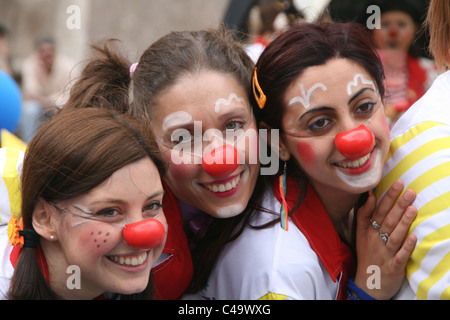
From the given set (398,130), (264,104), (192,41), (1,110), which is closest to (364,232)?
(398,130)

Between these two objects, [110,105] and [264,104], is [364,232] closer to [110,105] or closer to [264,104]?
[264,104]

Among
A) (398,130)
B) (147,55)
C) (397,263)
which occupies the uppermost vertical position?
(147,55)

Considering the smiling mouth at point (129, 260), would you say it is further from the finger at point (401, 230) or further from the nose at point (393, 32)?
the nose at point (393, 32)

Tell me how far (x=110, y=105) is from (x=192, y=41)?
399 mm

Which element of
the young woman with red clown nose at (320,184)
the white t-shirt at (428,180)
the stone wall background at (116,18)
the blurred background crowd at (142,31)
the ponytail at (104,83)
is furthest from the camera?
the stone wall background at (116,18)

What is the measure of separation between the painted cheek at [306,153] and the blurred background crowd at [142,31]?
1.94 feet

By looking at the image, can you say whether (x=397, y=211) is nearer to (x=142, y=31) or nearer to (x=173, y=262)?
(x=173, y=262)

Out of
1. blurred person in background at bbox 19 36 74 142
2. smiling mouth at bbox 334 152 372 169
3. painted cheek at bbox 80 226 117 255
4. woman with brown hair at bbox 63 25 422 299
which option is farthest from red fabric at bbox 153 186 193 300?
blurred person in background at bbox 19 36 74 142

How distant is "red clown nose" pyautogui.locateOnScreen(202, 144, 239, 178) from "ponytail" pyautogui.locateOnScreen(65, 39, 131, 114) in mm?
427

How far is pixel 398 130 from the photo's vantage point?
2.07m

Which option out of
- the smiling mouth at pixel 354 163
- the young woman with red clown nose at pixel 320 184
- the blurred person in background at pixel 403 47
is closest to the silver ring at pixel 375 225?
the young woman with red clown nose at pixel 320 184

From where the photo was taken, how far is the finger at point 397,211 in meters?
1.86

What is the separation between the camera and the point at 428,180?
5.92 feet

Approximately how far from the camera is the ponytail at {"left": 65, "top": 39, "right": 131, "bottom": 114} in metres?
2.22
